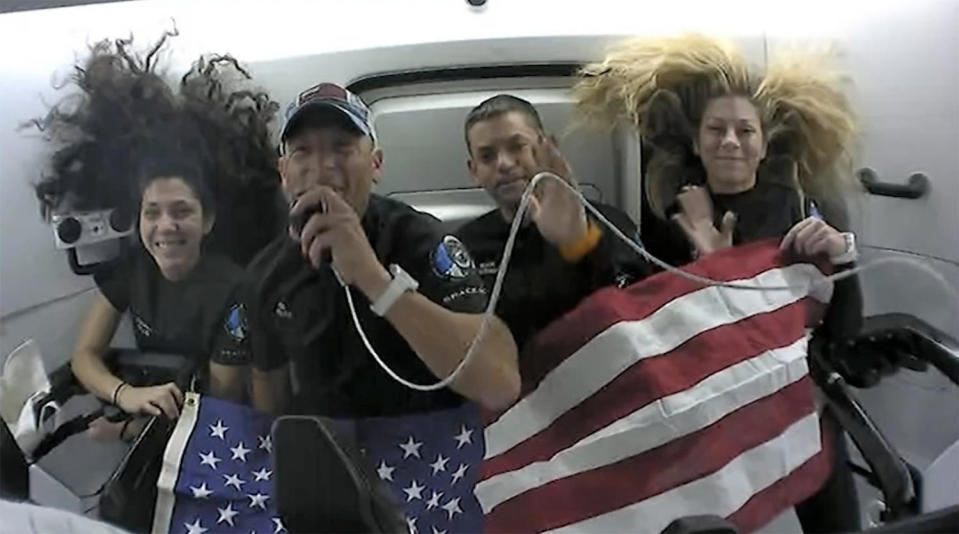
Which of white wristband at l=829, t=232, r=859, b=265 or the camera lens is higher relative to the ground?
the camera lens

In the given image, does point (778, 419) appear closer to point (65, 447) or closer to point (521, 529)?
point (521, 529)

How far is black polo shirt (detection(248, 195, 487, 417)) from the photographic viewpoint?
1.89 ft

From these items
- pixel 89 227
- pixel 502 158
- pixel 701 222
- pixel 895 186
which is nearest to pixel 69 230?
pixel 89 227

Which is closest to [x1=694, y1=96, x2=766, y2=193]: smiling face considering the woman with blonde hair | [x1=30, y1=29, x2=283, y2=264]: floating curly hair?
the woman with blonde hair

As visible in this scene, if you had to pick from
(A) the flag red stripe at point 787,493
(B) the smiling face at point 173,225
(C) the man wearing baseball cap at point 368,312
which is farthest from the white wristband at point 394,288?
(A) the flag red stripe at point 787,493

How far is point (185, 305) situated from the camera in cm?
61

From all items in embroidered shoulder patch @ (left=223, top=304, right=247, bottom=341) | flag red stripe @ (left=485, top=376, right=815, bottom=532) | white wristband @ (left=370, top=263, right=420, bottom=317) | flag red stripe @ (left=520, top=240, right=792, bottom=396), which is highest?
white wristband @ (left=370, top=263, right=420, bottom=317)

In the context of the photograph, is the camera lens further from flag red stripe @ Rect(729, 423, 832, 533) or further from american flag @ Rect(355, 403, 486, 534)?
flag red stripe @ Rect(729, 423, 832, 533)

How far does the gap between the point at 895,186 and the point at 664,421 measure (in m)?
0.18

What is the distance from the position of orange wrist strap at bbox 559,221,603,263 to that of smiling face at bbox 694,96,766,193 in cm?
7

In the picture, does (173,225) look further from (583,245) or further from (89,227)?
(583,245)

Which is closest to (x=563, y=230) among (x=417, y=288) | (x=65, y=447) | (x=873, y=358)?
(x=417, y=288)

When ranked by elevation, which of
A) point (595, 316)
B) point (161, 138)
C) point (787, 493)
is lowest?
point (787, 493)

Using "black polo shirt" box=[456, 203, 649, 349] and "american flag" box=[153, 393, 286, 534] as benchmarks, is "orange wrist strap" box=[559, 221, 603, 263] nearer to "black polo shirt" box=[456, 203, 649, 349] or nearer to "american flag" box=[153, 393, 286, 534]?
"black polo shirt" box=[456, 203, 649, 349]
